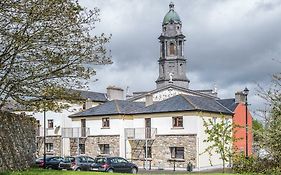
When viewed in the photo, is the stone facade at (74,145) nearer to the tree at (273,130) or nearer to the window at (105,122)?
the window at (105,122)

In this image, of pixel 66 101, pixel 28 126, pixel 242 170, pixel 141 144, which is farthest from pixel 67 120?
pixel 242 170

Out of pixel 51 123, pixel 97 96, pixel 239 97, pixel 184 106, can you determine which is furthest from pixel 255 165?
pixel 97 96

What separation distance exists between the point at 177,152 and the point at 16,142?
2173 centimetres

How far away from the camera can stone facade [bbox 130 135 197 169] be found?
44.6m

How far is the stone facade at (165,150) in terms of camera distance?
146 feet

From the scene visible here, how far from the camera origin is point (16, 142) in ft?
88.1

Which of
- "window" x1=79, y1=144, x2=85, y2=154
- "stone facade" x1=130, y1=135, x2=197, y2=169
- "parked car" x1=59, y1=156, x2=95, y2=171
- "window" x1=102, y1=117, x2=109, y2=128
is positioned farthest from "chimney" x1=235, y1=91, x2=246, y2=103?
"parked car" x1=59, y1=156, x2=95, y2=171

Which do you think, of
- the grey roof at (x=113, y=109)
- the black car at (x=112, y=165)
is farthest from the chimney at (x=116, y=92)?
the black car at (x=112, y=165)

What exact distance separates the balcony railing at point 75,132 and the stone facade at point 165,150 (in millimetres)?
5918

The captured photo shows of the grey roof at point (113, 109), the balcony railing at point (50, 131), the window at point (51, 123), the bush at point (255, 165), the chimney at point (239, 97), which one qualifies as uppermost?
the chimney at point (239, 97)

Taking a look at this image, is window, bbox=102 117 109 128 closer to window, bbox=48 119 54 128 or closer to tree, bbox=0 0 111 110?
window, bbox=48 119 54 128

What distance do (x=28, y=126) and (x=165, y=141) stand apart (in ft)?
66.8

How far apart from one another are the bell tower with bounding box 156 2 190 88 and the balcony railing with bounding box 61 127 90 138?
40627mm

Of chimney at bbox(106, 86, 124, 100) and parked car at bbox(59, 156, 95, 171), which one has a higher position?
chimney at bbox(106, 86, 124, 100)
